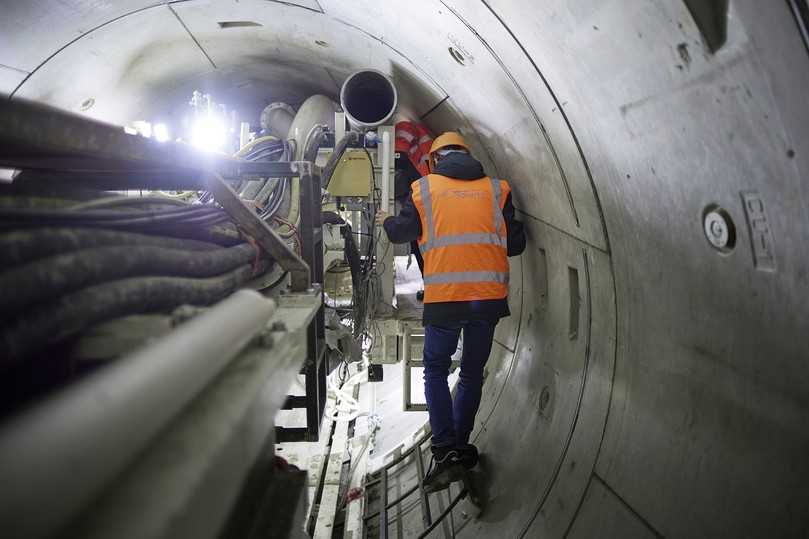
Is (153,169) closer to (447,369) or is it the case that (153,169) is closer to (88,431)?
(88,431)

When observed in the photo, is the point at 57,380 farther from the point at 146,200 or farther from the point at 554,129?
the point at 554,129

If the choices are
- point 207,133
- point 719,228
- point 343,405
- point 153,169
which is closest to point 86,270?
point 153,169

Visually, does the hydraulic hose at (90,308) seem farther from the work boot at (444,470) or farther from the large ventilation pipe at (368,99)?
the large ventilation pipe at (368,99)

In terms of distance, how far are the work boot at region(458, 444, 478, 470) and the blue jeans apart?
0.21ft

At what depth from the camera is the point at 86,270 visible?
0.82m

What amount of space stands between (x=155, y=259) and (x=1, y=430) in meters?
0.66

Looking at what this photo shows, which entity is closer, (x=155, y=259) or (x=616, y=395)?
(x=155, y=259)

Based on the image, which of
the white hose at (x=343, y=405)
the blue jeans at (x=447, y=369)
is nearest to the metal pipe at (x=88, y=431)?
the blue jeans at (x=447, y=369)


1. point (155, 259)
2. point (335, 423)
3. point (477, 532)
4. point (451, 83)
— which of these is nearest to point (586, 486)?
point (477, 532)

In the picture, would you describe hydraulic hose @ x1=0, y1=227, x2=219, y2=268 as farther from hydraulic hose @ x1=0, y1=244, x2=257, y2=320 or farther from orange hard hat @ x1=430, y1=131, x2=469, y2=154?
orange hard hat @ x1=430, y1=131, x2=469, y2=154

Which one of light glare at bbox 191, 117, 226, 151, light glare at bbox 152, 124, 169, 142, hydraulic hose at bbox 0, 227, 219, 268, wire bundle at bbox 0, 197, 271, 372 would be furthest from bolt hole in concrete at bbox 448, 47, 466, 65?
light glare at bbox 152, 124, 169, 142

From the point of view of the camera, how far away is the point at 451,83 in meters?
2.95

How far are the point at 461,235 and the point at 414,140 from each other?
198cm

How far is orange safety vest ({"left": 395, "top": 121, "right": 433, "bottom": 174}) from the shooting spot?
4.16 meters
